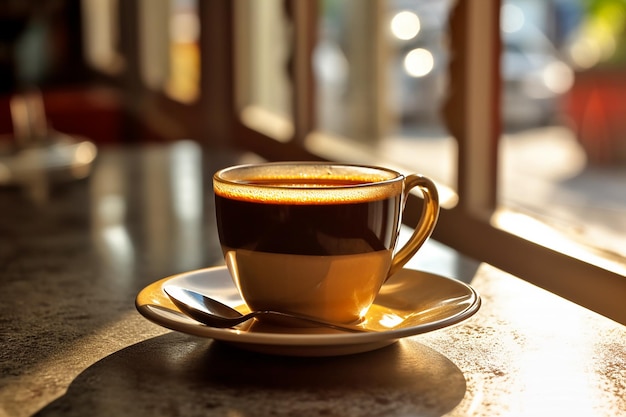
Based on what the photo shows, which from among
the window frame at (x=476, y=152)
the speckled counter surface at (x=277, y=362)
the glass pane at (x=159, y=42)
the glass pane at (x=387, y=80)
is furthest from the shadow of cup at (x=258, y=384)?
the glass pane at (x=387, y=80)

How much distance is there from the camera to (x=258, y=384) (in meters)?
0.58

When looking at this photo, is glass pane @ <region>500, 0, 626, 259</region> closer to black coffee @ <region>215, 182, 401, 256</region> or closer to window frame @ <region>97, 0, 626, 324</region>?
window frame @ <region>97, 0, 626, 324</region>

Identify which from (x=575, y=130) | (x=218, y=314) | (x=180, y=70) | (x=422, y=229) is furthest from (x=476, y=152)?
(x=575, y=130)

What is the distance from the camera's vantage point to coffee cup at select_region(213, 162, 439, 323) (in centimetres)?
63

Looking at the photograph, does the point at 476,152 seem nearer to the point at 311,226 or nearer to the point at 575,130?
the point at 311,226

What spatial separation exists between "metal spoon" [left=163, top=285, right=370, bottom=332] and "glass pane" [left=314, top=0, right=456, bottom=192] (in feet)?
12.5

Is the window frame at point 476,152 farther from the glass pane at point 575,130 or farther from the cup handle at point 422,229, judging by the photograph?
the glass pane at point 575,130

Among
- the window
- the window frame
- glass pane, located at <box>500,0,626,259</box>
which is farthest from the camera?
glass pane, located at <box>500,0,626,259</box>

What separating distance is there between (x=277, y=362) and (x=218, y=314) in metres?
0.06

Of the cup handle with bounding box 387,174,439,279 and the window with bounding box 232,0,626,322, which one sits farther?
the window with bounding box 232,0,626,322

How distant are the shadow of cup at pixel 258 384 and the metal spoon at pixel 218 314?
2 centimetres

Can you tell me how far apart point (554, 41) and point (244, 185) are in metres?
9.60

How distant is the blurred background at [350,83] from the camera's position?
2469 mm

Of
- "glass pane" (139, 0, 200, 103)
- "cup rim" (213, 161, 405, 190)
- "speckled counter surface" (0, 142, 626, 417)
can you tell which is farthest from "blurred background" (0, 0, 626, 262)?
"cup rim" (213, 161, 405, 190)
